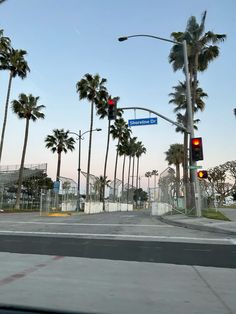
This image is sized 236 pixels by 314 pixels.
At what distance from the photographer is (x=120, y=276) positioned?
7.07 m

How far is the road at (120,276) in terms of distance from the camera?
205 inches

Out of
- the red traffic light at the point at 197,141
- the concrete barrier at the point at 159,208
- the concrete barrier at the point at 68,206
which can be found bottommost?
the concrete barrier at the point at 159,208

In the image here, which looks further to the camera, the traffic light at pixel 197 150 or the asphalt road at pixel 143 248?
the traffic light at pixel 197 150

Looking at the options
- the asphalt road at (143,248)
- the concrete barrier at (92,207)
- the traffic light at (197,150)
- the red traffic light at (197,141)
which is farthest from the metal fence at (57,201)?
the asphalt road at (143,248)

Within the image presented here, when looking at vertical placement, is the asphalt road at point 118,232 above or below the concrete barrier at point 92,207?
below

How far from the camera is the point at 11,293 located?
5.65m

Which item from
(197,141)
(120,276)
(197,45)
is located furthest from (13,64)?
(120,276)

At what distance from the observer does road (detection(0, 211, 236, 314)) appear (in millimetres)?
5199

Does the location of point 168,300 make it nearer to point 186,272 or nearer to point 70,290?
point 70,290

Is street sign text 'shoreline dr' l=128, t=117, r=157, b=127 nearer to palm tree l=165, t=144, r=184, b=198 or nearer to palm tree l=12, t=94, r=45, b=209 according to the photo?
palm tree l=12, t=94, r=45, b=209

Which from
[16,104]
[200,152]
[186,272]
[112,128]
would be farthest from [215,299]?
[112,128]

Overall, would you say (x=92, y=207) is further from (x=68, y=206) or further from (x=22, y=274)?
(x=22, y=274)

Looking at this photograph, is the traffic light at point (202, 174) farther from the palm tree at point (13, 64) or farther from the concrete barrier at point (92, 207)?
the palm tree at point (13, 64)

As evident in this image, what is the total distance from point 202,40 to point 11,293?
30836mm
